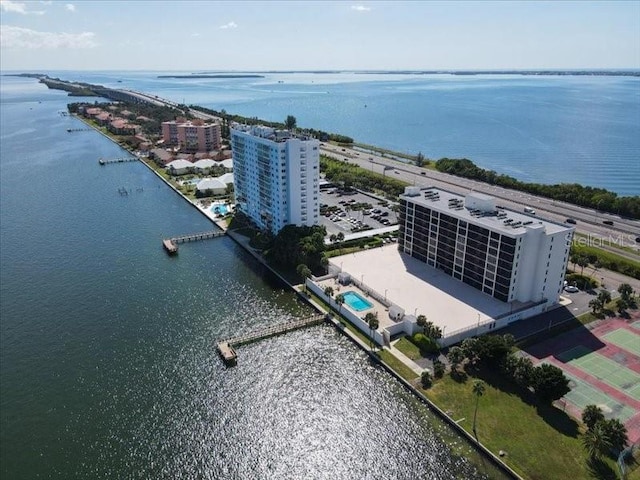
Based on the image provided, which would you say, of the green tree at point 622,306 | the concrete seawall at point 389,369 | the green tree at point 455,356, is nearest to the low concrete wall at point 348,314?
the concrete seawall at point 389,369

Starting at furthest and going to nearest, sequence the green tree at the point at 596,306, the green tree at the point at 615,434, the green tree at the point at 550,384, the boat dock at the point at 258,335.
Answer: the green tree at the point at 596,306 < the boat dock at the point at 258,335 < the green tree at the point at 550,384 < the green tree at the point at 615,434

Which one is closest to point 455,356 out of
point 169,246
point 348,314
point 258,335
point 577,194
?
point 348,314

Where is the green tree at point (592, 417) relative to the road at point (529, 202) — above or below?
below

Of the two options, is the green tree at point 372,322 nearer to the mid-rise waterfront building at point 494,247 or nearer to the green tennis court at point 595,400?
the mid-rise waterfront building at point 494,247

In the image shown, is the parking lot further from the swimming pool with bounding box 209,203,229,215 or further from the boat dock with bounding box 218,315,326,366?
the boat dock with bounding box 218,315,326,366

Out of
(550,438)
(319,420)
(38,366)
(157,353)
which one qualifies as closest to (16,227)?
(38,366)
